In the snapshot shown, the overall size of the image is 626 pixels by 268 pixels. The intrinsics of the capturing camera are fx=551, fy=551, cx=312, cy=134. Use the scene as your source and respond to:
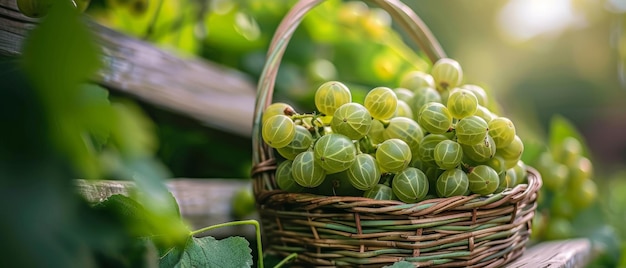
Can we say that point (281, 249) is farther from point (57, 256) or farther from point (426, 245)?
point (57, 256)

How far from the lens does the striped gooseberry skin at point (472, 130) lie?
0.50 m

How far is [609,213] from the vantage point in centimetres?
108

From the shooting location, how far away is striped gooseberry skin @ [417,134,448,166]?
0.52m

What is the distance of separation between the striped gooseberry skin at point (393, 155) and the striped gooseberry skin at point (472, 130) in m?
0.05

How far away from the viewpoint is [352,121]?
1.63 ft

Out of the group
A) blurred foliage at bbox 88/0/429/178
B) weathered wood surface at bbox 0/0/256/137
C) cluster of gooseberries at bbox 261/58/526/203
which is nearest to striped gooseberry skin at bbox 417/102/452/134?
cluster of gooseberries at bbox 261/58/526/203

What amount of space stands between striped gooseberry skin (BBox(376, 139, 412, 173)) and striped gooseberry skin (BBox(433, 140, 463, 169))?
27 mm

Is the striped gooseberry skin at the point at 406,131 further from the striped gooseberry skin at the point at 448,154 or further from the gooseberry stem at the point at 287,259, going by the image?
the gooseberry stem at the point at 287,259

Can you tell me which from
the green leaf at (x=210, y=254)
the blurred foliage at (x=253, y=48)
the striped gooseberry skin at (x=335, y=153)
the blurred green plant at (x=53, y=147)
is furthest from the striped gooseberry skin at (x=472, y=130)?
the blurred foliage at (x=253, y=48)

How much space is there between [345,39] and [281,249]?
66 centimetres

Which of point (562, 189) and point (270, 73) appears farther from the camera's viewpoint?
point (562, 189)

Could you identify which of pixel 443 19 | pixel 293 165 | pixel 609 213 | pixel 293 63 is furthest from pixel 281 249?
pixel 443 19

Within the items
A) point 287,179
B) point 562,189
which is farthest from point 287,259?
point 562,189

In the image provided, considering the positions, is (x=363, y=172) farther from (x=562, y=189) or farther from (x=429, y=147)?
(x=562, y=189)
